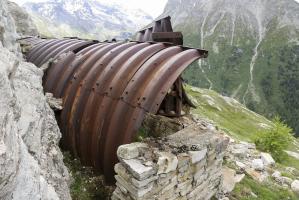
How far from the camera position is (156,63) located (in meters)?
7.79

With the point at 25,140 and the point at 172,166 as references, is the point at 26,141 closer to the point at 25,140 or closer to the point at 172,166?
the point at 25,140

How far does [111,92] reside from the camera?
25.4 ft

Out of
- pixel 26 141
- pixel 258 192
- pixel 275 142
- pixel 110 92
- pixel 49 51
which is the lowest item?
pixel 275 142

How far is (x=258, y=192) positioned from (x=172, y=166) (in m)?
6.59

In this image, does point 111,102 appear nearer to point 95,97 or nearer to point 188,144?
point 95,97

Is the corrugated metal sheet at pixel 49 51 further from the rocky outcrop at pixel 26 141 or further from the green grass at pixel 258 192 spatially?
the green grass at pixel 258 192

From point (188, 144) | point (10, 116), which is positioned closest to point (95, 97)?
point (188, 144)

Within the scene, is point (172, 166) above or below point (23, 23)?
below

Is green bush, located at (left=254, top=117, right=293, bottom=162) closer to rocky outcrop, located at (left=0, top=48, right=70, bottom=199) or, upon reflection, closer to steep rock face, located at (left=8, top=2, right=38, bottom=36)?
rocky outcrop, located at (left=0, top=48, right=70, bottom=199)

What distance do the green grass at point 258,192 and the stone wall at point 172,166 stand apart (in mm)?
2471

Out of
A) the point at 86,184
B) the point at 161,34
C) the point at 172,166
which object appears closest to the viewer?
the point at 172,166

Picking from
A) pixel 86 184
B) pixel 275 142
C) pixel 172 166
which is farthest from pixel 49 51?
pixel 275 142

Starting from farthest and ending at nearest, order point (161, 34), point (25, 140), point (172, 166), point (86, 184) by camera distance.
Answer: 1. point (161, 34)
2. point (86, 184)
3. point (172, 166)
4. point (25, 140)

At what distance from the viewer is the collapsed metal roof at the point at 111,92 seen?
282 inches
